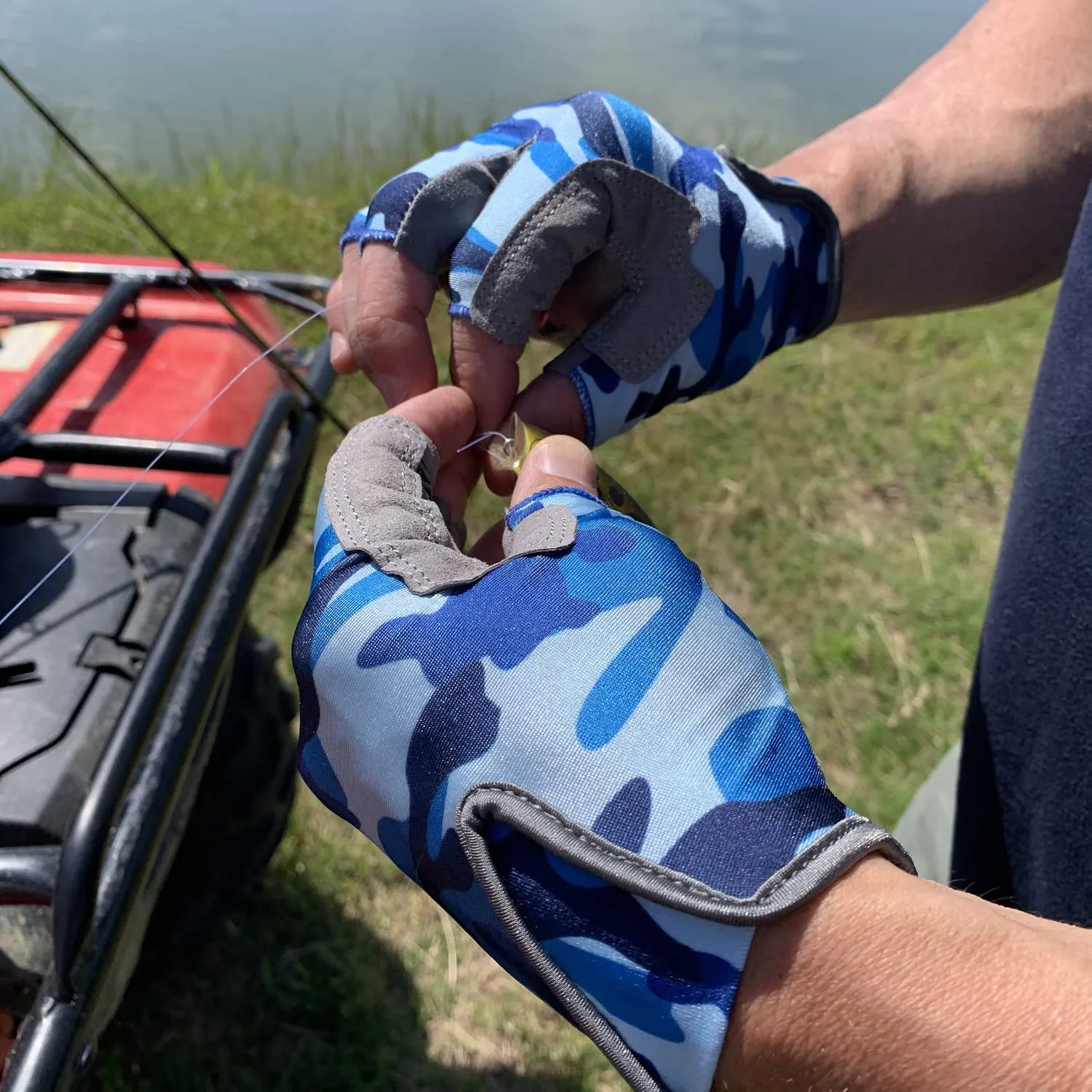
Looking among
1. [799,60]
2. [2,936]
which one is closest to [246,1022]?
[2,936]

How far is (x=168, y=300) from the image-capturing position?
1696mm

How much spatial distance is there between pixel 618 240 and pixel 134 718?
745mm

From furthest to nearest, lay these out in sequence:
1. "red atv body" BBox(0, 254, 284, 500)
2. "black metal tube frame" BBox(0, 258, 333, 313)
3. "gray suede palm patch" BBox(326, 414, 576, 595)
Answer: "black metal tube frame" BBox(0, 258, 333, 313), "red atv body" BBox(0, 254, 284, 500), "gray suede palm patch" BBox(326, 414, 576, 595)

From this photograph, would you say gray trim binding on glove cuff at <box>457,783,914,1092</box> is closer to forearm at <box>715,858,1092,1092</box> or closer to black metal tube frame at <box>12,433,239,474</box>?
forearm at <box>715,858,1092,1092</box>

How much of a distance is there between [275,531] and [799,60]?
5702mm

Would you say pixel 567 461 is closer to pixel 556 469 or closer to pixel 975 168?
pixel 556 469

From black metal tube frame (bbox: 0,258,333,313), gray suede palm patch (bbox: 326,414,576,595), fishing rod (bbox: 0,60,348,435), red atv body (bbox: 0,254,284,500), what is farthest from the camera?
black metal tube frame (bbox: 0,258,333,313)

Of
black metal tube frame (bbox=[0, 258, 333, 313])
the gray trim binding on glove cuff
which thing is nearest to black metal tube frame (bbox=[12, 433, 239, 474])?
black metal tube frame (bbox=[0, 258, 333, 313])

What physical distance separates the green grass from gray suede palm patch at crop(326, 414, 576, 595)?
119cm

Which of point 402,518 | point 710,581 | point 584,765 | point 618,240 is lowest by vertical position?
point 710,581

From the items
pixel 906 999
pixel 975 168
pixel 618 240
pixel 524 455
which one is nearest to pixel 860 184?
pixel 975 168

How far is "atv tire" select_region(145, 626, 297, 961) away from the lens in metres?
1.50

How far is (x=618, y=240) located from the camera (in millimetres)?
1052

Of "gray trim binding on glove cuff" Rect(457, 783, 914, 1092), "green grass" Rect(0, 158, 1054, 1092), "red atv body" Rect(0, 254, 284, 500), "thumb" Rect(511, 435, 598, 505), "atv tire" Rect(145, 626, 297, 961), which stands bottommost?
"green grass" Rect(0, 158, 1054, 1092)
